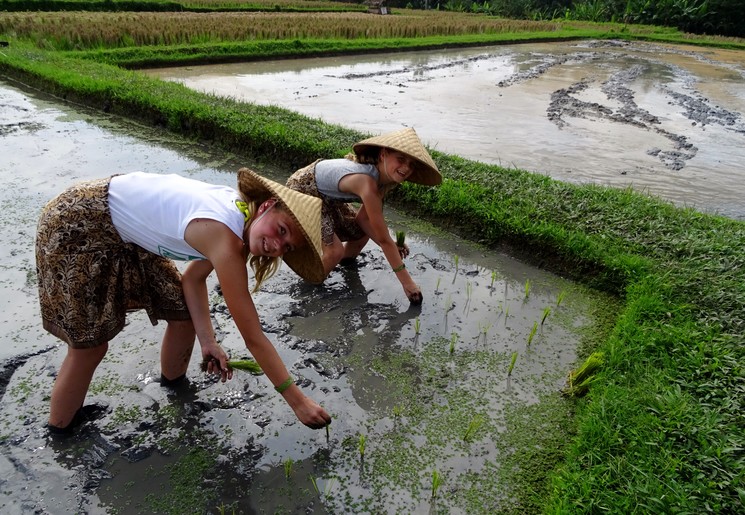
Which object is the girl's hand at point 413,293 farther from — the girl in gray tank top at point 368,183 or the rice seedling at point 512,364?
the rice seedling at point 512,364

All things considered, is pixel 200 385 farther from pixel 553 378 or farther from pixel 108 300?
pixel 553 378

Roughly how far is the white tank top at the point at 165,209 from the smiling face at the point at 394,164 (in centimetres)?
112

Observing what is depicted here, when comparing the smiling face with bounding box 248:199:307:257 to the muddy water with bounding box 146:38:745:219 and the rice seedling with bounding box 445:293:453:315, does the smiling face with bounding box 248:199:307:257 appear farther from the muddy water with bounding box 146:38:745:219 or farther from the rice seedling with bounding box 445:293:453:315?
the muddy water with bounding box 146:38:745:219


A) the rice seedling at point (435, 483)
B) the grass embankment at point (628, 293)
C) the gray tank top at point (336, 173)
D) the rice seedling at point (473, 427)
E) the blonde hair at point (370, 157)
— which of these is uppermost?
the blonde hair at point (370, 157)

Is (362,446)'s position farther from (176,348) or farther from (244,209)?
(244,209)

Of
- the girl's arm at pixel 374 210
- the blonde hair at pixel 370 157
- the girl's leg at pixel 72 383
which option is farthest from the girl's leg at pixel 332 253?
the girl's leg at pixel 72 383

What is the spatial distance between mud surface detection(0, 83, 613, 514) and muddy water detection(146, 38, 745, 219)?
9.81 ft

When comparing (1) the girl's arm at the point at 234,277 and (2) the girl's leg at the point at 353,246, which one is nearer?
(1) the girl's arm at the point at 234,277

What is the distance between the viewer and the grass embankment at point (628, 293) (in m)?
1.96

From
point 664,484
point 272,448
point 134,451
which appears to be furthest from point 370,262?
point 664,484

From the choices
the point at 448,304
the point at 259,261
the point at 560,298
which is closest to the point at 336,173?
the point at 448,304

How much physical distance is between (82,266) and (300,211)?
868mm

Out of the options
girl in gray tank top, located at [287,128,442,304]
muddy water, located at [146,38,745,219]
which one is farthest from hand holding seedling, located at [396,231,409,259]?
muddy water, located at [146,38,745,219]

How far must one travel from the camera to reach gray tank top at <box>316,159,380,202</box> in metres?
3.05
